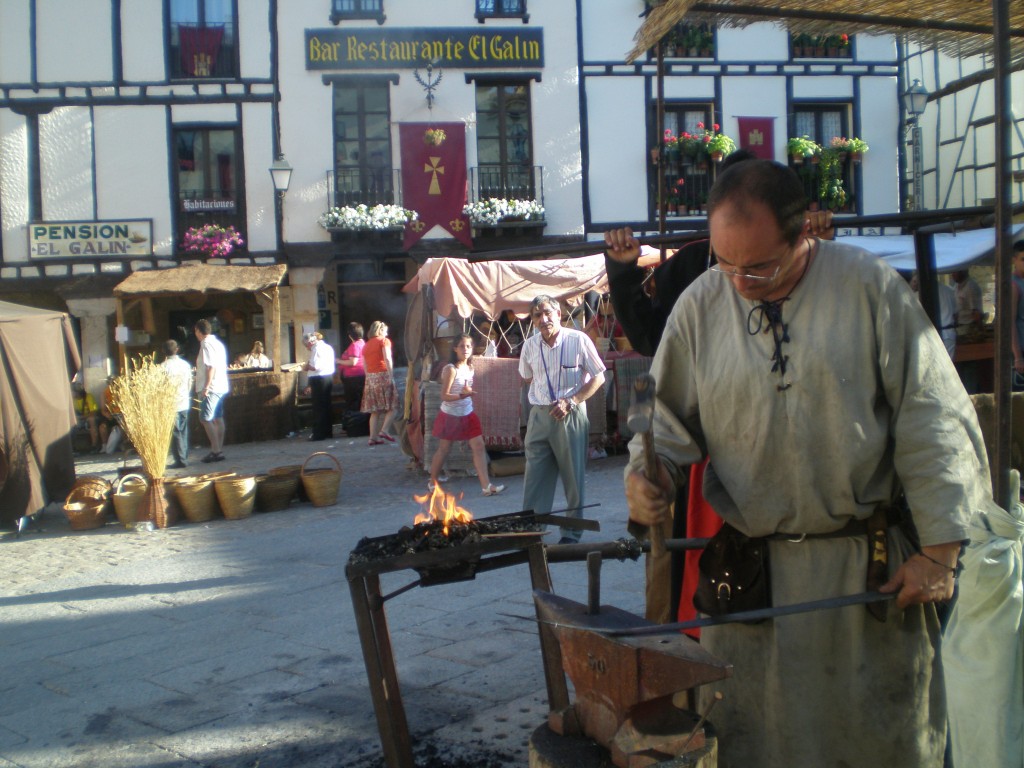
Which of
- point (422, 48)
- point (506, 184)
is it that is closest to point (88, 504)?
point (506, 184)

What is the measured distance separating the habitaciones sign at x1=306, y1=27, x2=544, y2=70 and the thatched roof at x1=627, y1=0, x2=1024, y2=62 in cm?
1612

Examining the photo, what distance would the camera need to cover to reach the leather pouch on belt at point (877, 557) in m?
2.29

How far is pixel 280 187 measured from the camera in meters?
17.9

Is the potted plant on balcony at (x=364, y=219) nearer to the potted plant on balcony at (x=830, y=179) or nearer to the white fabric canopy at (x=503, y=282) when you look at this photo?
the white fabric canopy at (x=503, y=282)

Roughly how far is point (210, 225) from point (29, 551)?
460 inches

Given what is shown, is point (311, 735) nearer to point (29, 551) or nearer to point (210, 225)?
point (29, 551)

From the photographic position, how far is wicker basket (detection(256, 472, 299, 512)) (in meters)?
9.62

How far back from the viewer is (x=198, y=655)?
17.1 feet

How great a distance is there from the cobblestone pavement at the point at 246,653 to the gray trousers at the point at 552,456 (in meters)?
0.54

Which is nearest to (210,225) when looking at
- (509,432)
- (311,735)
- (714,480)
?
(509,432)

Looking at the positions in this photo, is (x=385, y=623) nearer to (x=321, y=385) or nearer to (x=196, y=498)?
(x=196, y=498)

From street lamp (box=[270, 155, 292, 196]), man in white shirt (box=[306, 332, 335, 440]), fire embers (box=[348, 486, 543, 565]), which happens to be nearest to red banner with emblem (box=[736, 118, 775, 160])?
street lamp (box=[270, 155, 292, 196])

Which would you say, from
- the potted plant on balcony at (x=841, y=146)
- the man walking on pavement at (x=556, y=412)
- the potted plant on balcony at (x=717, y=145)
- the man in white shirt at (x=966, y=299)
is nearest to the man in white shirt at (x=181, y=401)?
the man walking on pavement at (x=556, y=412)

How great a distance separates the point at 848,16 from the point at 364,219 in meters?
15.5
